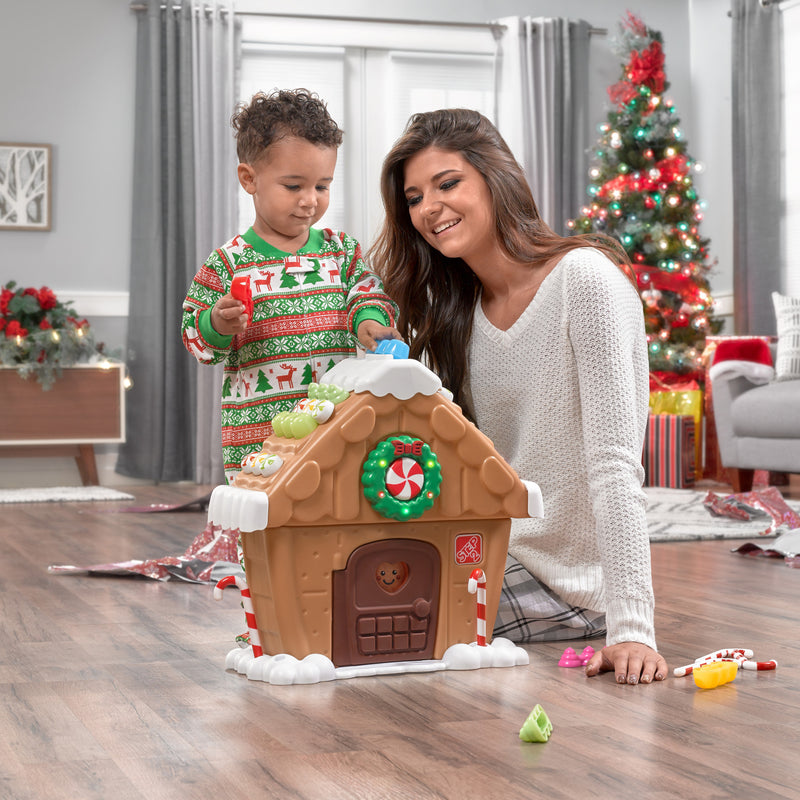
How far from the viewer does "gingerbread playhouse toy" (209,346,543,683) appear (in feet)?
5.19

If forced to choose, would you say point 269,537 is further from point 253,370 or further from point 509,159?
point 509,159

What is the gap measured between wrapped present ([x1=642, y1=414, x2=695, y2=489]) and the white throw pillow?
0.60m

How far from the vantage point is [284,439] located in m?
1.65

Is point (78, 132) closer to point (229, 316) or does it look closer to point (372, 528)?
point (229, 316)

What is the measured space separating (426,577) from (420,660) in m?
0.12

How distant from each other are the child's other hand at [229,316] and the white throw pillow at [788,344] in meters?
3.61

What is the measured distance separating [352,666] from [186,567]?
3.90 ft

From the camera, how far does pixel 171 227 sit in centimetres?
618

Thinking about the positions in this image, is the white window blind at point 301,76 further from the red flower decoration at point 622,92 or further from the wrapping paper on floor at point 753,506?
the wrapping paper on floor at point 753,506

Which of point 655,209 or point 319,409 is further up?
point 655,209

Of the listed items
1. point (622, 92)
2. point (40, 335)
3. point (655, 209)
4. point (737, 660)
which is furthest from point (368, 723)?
point (622, 92)

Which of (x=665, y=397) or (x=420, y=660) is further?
(x=665, y=397)

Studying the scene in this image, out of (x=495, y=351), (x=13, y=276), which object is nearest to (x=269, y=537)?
(x=495, y=351)

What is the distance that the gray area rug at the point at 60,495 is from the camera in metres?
5.02
